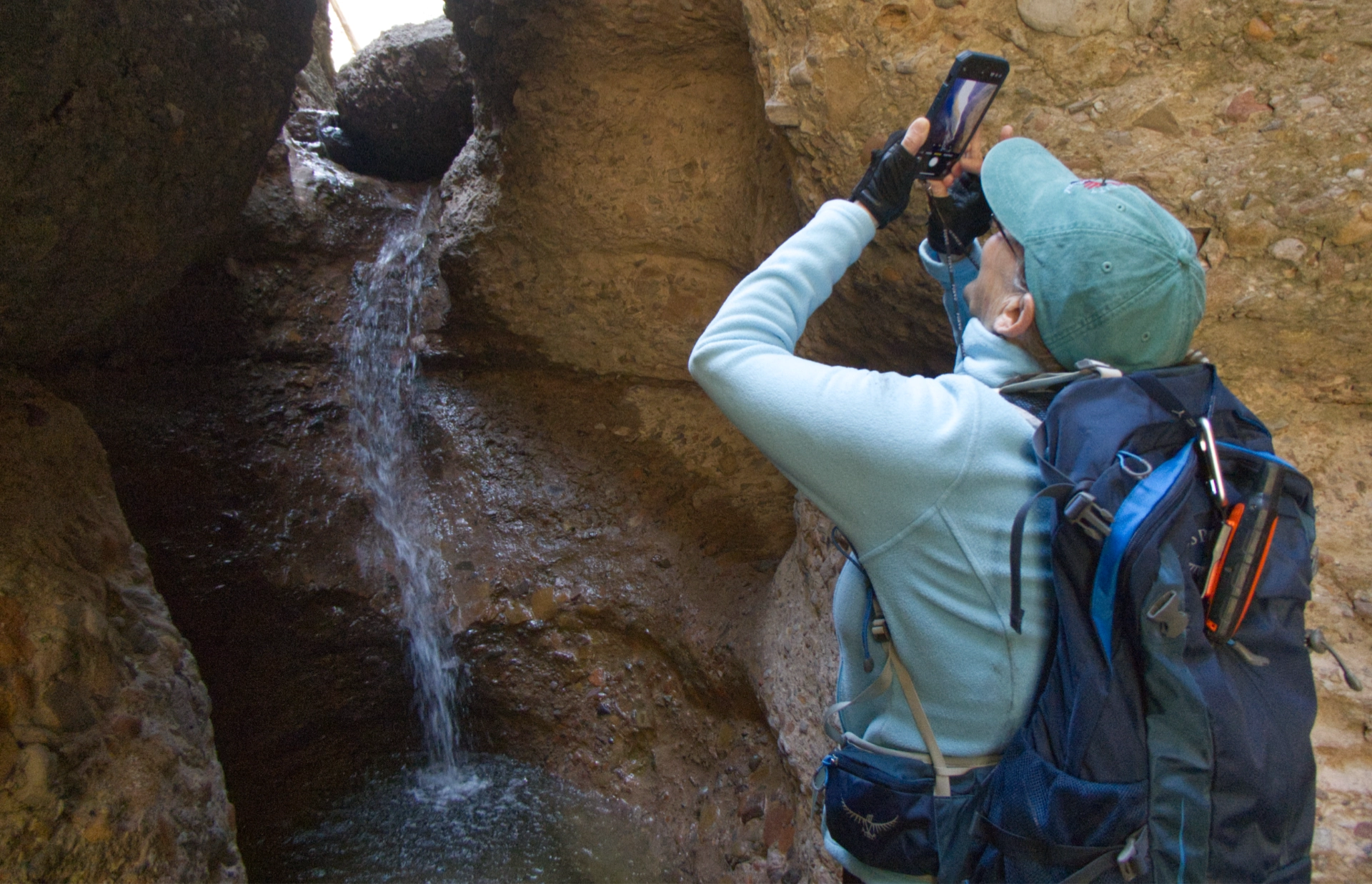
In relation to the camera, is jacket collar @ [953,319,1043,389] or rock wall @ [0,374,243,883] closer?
jacket collar @ [953,319,1043,389]

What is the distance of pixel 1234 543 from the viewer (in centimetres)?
76

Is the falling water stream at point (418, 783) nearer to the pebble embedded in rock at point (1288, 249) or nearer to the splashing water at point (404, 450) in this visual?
the splashing water at point (404, 450)

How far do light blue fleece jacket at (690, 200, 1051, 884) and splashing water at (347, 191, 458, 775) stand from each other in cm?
242

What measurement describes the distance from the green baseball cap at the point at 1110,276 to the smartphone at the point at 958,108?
27 cm

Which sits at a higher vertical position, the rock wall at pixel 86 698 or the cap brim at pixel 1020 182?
the cap brim at pixel 1020 182

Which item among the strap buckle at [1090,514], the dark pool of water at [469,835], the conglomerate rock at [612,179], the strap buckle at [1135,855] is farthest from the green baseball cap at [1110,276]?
the dark pool of water at [469,835]

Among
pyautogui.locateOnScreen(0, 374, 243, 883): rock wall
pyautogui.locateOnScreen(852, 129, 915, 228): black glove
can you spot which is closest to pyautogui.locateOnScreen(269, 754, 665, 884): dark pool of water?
pyautogui.locateOnScreen(0, 374, 243, 883): rock wall

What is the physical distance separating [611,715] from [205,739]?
138 centimetres

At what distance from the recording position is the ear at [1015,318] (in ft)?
2.95

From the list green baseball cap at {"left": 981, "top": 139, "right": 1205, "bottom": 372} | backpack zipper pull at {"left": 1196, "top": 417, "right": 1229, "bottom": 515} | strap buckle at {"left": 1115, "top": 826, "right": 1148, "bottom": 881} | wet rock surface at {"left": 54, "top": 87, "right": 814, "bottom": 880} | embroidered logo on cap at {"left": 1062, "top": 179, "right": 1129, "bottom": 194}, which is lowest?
wet rock surface at {"left": 54, "top": 87, "right": 814, "bottom": 880}

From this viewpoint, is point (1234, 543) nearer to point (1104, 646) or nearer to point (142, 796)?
point (1104, 646)

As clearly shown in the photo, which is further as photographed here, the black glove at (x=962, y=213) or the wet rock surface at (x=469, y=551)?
the wet rock surface at (x=469, y=551)

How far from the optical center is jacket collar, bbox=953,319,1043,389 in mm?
927

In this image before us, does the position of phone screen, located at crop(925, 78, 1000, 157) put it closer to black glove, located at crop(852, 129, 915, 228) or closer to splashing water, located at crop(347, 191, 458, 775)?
black glove, located at crop(852, 129, 915, 228)
